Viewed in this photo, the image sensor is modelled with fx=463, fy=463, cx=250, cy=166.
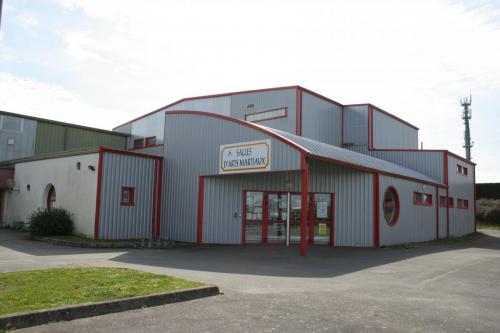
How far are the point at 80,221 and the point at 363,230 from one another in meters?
11.2

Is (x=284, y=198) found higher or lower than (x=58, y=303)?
higher

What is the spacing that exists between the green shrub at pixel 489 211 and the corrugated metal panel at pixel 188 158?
30083 millimetres

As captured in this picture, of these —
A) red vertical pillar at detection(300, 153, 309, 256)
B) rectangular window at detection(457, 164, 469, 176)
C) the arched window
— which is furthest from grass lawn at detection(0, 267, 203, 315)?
rectangular window at detection(457, 164, 469, 176)

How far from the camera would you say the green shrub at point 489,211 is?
3834cm

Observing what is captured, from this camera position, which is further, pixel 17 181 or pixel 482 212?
pixel 482 212

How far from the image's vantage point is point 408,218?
2097 centimetres

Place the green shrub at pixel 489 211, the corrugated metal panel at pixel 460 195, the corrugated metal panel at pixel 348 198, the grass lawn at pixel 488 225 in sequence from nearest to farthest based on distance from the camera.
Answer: the corrugated metal panel at pixel 348 198 < the corrugated metal panel at pixel 460 195 < the grass lawn at pixel 488 225 < the green shrub at pixel 489 211

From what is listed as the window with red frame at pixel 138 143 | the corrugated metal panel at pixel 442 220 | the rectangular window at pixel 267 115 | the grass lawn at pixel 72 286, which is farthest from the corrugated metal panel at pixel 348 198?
the window with red frame at pixel 138 143

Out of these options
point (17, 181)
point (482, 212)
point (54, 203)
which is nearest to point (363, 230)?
point (54, 203)

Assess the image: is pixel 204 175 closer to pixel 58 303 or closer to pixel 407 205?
pixel 407 205

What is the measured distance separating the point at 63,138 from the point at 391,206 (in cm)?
2094

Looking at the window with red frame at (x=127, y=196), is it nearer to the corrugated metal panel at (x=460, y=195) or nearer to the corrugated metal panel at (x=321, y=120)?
the corrugated metal panel at (x=321, y=120)

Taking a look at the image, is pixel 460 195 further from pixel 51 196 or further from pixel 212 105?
pixel 51 196

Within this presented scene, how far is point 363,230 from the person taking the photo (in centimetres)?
1862
